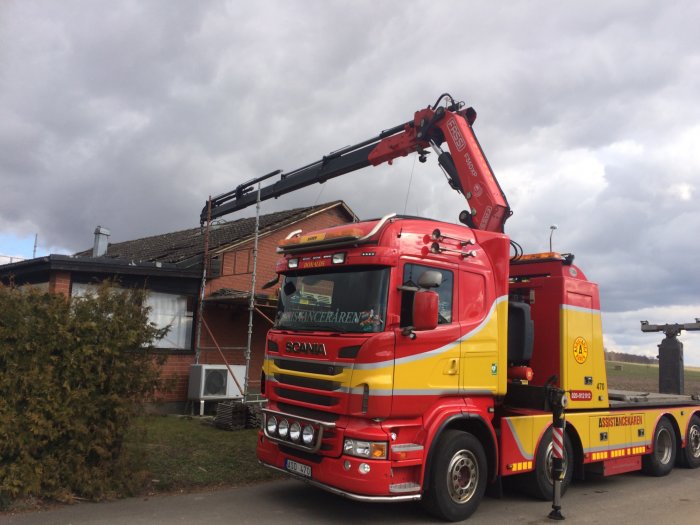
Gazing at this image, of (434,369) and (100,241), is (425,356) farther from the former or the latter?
(100,241)

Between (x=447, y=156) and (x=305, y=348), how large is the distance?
16.9ft

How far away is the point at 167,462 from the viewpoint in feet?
27.9

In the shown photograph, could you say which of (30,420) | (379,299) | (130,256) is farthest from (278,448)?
(130,256)

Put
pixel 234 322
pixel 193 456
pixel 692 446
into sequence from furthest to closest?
pixel 234 322 → pixel 692 446 → pixel 193 456

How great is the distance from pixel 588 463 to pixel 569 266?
9.18 ft

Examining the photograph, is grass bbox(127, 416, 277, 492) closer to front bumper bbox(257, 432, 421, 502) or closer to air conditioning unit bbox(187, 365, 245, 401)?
air conditioning unit bbox(187, 365, 245, 401)

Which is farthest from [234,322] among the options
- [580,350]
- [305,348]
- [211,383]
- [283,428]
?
[580,350]

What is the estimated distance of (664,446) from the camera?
32.2ft

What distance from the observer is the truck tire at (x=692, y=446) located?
1027 cm

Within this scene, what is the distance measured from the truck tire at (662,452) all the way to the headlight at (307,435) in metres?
6.24

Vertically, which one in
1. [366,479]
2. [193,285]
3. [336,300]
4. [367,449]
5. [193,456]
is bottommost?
[193,456]

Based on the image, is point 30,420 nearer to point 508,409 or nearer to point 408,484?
point 408,484

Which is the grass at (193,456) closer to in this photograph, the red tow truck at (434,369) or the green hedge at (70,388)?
the green hedge at (70,388)

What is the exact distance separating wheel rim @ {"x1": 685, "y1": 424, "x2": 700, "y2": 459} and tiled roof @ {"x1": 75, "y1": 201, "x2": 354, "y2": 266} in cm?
1093
